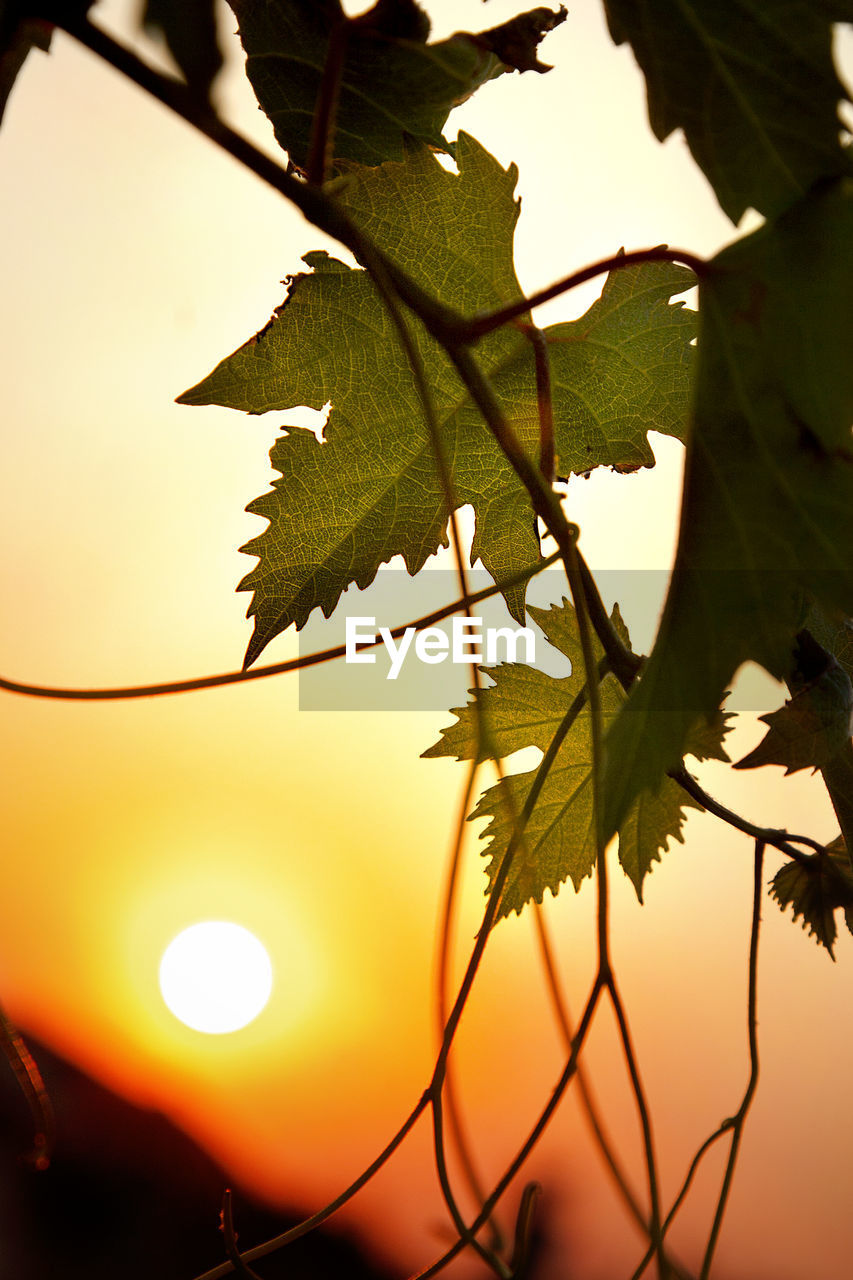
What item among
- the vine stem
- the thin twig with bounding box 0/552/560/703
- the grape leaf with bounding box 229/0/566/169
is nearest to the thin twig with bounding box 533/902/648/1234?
the vine stem

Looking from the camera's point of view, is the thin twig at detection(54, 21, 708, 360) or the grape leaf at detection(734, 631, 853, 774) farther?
the grape leaf at detection(734, 631, 853, 774)

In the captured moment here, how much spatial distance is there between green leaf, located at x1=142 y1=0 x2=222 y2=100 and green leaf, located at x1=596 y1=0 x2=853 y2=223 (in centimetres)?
9

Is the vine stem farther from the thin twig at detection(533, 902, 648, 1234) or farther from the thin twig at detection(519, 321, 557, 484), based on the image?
the thin twig at detection(519, 321, 557, 484)

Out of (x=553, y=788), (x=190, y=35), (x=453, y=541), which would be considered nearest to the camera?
(x=190, y=35)

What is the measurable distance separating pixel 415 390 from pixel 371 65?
0.45 ft

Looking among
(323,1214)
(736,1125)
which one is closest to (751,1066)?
(736,1125)

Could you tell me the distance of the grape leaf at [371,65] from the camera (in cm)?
21

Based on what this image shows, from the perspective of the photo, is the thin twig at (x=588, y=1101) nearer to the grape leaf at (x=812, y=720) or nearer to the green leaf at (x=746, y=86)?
the grape leaf at (x=812, y=720)

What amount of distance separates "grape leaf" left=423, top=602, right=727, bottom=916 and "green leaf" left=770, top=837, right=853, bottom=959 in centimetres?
4

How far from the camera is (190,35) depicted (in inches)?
5.9

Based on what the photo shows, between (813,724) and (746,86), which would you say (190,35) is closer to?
(746,86)

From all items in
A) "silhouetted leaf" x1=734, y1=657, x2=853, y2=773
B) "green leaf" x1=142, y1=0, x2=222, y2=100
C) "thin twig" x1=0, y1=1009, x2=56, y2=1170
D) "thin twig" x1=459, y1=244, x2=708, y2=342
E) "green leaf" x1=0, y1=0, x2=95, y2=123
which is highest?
"green leaf" x1=0, y1=0, x2=95, y2=123

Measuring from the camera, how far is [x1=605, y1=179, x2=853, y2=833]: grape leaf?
0.19 m

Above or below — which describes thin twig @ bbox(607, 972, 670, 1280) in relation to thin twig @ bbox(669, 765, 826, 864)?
below
